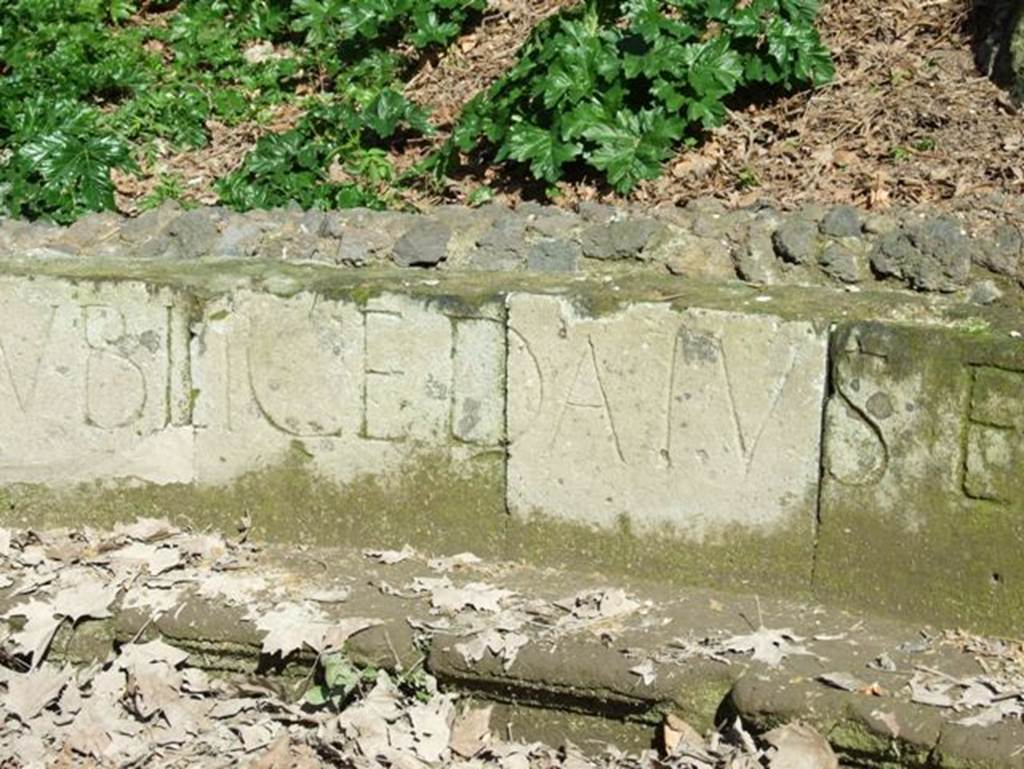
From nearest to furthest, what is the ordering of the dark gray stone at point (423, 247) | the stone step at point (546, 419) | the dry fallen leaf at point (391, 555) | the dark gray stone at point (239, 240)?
the stone step at point (546, 419) → the dry fallen leaf at point (391, 555) → the dark gray stone at point (423, 247) → the dark gray stone at point (239, 240)

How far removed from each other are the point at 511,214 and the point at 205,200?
1.76 metres

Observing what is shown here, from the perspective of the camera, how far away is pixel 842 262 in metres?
4.73

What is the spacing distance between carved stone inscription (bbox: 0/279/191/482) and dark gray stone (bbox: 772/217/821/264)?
1.69 meters

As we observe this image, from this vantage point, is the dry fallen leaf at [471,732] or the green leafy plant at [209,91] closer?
the dry fallen leaf at [471,732]

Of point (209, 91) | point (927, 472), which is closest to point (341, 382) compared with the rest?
point (927, 472)

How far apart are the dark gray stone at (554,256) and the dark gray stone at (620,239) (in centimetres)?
3

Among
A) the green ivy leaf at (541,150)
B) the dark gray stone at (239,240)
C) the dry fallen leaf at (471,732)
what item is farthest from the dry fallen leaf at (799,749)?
the green ivy leaf at (541,150)

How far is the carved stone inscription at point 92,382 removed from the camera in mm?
4891

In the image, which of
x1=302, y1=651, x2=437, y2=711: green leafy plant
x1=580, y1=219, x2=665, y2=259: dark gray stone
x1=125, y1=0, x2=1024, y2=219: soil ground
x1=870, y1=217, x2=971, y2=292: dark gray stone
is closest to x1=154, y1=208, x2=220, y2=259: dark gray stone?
x1=125, y1=0, x2=1024, y2=219: soil ground

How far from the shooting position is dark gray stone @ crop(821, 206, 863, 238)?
477 centimetres

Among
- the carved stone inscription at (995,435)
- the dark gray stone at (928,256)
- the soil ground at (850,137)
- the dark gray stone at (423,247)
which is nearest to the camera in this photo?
the carved stone inscription at (995,435)

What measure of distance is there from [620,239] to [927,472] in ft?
3.77

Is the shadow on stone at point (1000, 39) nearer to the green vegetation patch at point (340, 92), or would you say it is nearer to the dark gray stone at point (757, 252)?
the green vegetation patch at point (340, 92)

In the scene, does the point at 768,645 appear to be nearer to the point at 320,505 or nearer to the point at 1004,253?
the point at 1004,253
